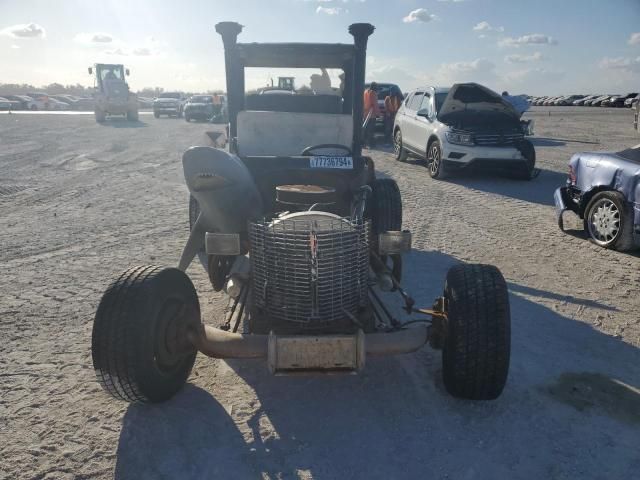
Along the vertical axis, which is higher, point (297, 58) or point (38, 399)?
point (297, 58)

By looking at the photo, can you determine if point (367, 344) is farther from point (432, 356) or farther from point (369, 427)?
point (432, 356)

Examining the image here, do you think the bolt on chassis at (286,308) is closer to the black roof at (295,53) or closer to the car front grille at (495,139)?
the black roof at (295,53)

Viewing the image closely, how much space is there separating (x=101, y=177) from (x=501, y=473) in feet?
35.5

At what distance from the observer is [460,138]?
34.3 ft

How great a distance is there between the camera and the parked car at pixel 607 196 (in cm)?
616

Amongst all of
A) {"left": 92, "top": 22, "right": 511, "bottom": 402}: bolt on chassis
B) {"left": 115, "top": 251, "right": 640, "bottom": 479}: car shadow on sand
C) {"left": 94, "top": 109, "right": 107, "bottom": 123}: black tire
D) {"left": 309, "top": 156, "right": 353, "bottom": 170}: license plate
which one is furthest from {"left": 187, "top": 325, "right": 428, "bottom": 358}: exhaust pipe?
{"left": 94, "top": 109, "right": 107, "bottom": 123}: black tire

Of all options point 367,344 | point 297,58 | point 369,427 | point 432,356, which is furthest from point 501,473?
point 297,58

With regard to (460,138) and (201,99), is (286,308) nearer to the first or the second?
(460,138)

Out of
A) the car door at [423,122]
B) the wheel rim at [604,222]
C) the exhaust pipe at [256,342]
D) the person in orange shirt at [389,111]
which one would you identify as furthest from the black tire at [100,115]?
the exhaust pipe at [256,342]

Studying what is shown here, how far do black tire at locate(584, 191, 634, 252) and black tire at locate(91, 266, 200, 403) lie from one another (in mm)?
5634

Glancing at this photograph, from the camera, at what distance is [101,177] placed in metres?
11.3

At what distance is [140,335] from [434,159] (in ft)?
30.7

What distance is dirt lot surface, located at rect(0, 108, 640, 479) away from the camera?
8.94 feet

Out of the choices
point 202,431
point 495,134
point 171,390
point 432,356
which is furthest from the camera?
point 495,134
